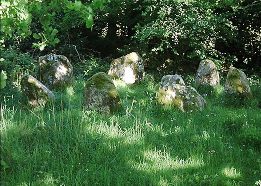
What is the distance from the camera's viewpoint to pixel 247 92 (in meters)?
9.03

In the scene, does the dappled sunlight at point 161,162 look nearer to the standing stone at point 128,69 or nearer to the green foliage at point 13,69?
the green foliage at point 13,69

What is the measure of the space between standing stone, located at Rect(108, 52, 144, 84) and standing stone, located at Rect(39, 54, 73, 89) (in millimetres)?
1484

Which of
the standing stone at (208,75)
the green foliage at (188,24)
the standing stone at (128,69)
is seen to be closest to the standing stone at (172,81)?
the standing stone at (208,75)

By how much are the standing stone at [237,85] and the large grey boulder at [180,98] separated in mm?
1111

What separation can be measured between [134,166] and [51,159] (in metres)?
1.16

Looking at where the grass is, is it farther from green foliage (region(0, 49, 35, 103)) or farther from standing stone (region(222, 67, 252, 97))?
green foliage (region(0, 49, 35, 103))

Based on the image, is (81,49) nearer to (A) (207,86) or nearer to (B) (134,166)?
(A) (207,86)

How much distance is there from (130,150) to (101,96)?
8.20 ft

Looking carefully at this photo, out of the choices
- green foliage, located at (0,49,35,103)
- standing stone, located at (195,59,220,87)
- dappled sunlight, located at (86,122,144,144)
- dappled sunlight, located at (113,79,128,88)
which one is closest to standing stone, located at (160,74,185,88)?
standing stone, located at (195,59,220,87)

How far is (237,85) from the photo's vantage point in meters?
9.09

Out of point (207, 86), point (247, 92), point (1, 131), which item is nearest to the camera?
point (1, 131)

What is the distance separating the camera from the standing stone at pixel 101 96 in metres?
7.79

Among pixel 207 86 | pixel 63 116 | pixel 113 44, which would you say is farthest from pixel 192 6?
pixel 63 116

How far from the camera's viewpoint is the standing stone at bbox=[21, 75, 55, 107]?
8.43m
